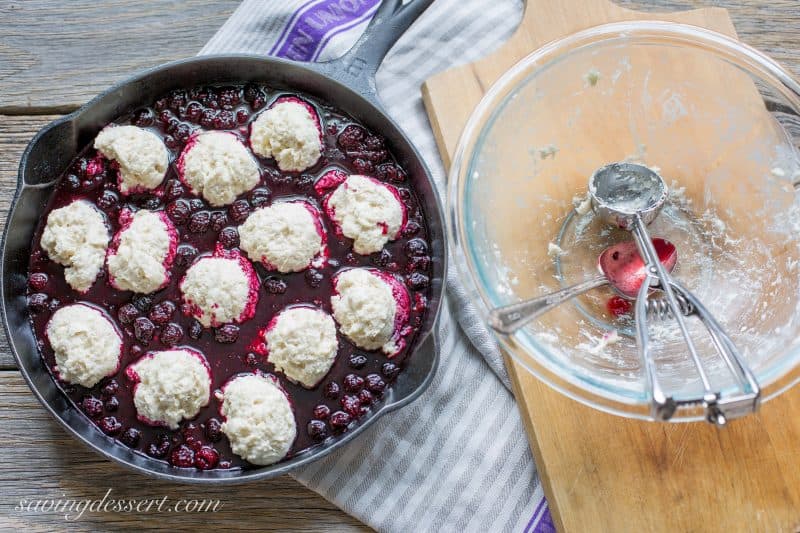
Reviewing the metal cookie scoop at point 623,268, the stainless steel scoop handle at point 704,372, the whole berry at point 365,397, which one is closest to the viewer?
the stainless steel scoop handle at point 704,372

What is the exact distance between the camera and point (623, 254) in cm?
245

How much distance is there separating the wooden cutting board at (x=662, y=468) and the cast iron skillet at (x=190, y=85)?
1.61ft

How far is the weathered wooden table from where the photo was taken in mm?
2559

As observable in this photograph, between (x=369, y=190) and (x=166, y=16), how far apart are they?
3.61 ft

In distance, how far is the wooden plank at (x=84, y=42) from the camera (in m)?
2.82

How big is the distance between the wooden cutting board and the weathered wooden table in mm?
703

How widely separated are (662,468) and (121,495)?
173 centimetres

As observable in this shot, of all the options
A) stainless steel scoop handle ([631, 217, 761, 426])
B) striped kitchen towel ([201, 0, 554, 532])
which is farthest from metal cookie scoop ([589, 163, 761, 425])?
striped kitchen towel ([201, 0, 554, 532])

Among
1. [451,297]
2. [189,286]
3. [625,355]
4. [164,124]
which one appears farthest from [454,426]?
[164,124]

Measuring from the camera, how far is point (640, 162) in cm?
255

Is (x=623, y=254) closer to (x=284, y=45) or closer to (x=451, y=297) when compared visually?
(x=451, y=297)

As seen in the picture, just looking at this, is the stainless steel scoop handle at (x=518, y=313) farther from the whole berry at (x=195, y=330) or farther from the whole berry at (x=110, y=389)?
the whole berry at (x=110, y=389)

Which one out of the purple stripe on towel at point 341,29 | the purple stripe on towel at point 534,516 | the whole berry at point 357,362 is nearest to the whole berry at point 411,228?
the whole berry at point 357,362

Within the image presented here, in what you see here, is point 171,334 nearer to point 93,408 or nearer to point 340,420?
point 93,408
